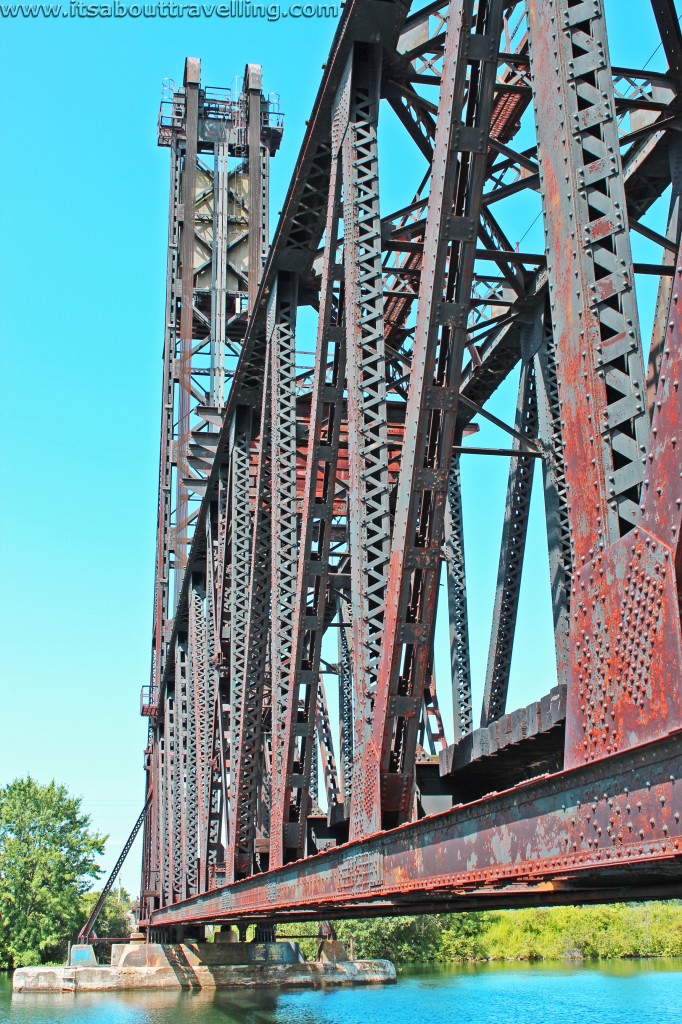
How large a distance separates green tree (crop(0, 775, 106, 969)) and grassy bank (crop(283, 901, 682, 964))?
1294 centimetres

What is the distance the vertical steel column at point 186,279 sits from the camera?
38469mm

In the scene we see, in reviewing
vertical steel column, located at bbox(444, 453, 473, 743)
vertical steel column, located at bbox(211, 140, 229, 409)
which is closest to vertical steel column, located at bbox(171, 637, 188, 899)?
vertical steel column, located at bbox(211, 140, 229, 409)

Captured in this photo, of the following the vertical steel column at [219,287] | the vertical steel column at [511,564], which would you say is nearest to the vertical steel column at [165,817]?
the vertical steel column at [219,287]

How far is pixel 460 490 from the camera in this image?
638 inches

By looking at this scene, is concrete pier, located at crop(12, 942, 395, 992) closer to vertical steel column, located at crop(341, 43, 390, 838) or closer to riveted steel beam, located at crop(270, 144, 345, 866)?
riveted steel beam, located at crop(270, 144, 345, 866)

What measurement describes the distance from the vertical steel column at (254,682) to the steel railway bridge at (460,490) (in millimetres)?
41

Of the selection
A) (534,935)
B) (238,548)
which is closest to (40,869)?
(534,935)

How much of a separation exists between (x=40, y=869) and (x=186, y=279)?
3939 cm

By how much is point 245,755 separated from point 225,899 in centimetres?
345

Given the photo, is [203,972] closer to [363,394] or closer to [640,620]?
[363,394]

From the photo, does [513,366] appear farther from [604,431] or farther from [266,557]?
[604,431]

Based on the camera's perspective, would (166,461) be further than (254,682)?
Yes

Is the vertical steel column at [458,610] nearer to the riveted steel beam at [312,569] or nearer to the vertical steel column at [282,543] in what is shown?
the vertical steel column at [282,543]

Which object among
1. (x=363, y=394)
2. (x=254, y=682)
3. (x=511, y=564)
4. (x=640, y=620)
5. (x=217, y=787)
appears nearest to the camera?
(x=640, y=620)
